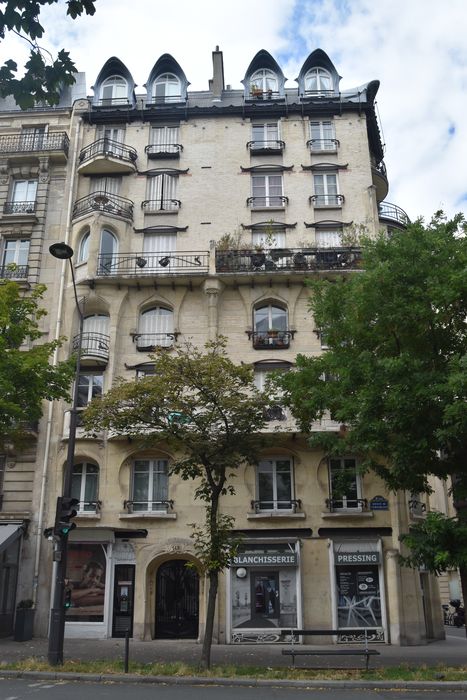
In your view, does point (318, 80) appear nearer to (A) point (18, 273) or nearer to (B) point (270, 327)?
(B) point (270, 327)

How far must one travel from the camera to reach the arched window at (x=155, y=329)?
25.4 metres

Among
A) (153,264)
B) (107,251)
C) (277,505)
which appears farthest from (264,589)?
(107,251)

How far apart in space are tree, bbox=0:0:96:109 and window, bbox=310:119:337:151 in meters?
23.0

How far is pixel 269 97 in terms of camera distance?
3019 cm

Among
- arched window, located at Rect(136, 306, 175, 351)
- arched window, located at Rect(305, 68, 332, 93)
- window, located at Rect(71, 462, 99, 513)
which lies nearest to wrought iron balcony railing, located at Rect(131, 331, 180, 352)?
arched window, located at Rect(136, 306, 175, 351)

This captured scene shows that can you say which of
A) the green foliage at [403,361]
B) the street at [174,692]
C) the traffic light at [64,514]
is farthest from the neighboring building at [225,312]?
the traffic light at [64,514]

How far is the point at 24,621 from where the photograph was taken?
20.9 meters

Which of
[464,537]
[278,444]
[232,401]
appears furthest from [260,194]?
[464,537]

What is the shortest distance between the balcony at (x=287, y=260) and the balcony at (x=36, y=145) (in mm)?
9000

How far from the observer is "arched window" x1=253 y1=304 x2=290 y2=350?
82.3 ft

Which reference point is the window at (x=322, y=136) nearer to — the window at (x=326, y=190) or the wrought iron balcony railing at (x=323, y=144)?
the wrought iron balcony railing at (x=323, y=144)

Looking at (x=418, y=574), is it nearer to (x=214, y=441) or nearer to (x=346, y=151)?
(x=214, y=441)

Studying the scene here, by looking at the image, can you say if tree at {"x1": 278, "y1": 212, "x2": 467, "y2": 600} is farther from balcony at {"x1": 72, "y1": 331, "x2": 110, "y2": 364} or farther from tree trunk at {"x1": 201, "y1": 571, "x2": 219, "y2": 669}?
balcony at {"x1": 72, "y1": 331, "x2": 110, "y2": 364}

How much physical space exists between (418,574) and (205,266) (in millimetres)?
14241
